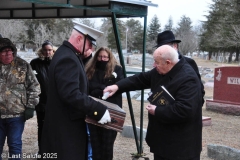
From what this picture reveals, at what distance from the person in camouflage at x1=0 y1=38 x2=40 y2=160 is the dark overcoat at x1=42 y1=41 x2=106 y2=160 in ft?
3.05

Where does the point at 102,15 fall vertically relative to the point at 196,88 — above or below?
above

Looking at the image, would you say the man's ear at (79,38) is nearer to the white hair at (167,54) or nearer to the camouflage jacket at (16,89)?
the white hair at (167,54)

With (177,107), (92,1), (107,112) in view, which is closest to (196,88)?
(177,107)

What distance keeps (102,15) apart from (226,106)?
245 inches

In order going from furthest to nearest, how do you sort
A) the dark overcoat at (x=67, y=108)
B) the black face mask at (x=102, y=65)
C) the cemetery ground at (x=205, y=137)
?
1. the cemetery ground at (x=205, y=137)
2. the black face mask at (x=102, y=65)
3. the dark overcoat at (x=67, y=108)

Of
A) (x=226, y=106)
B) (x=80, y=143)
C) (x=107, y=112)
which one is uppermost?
(x=107, y=112)

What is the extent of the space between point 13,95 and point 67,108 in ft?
3.94

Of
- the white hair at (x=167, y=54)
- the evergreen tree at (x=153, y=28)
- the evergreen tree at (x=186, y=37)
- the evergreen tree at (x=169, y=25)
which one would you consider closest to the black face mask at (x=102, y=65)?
the white hair at (x=167, y=54)

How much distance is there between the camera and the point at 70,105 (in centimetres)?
290

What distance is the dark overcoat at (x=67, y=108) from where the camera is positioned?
2.83 m

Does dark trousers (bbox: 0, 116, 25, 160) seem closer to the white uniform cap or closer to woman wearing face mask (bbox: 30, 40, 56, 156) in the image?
woman wearing face mask (bbox: 30, 40, 56, 156)

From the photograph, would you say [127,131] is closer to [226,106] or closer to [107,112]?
[107,112]

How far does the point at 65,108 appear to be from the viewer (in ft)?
9.71

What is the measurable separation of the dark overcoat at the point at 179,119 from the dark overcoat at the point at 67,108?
58 centimetres
